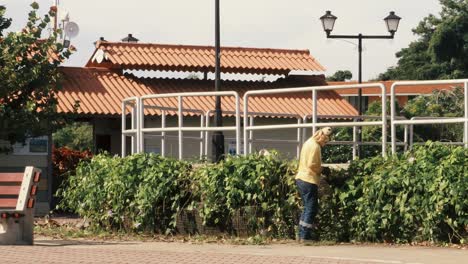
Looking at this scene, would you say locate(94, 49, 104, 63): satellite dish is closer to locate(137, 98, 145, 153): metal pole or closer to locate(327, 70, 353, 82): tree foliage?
locate(137, 98, 145, 153): metal pole

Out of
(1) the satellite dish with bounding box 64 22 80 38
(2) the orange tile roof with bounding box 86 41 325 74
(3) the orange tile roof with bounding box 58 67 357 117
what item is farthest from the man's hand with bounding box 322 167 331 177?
(1) the satellite dish with bounding box 64 22 80 38

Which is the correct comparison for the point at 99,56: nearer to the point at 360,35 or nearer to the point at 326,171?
the point at 360,35

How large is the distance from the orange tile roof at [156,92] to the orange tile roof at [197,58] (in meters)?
0.54

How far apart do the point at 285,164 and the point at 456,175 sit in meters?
2.89

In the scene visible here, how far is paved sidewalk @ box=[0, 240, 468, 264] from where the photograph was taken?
13.9 metres

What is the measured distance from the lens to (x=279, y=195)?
58.3 feet

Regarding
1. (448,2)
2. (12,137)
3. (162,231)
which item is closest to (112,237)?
(162,231)

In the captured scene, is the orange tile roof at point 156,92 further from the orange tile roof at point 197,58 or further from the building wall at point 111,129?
the building wall at point 111,129

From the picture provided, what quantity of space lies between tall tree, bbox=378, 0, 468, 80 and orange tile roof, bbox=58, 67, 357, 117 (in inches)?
1441

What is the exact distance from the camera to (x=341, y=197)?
17188 millimetres

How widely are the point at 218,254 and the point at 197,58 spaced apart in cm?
2277

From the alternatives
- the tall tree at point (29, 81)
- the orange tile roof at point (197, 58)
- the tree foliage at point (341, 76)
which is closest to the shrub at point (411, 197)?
the tall tree at point (29, 81)

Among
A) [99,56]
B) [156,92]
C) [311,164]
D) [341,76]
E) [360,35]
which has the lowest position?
[311,164]

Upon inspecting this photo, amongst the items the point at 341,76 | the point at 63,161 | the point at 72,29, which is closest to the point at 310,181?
the point at 63,161
